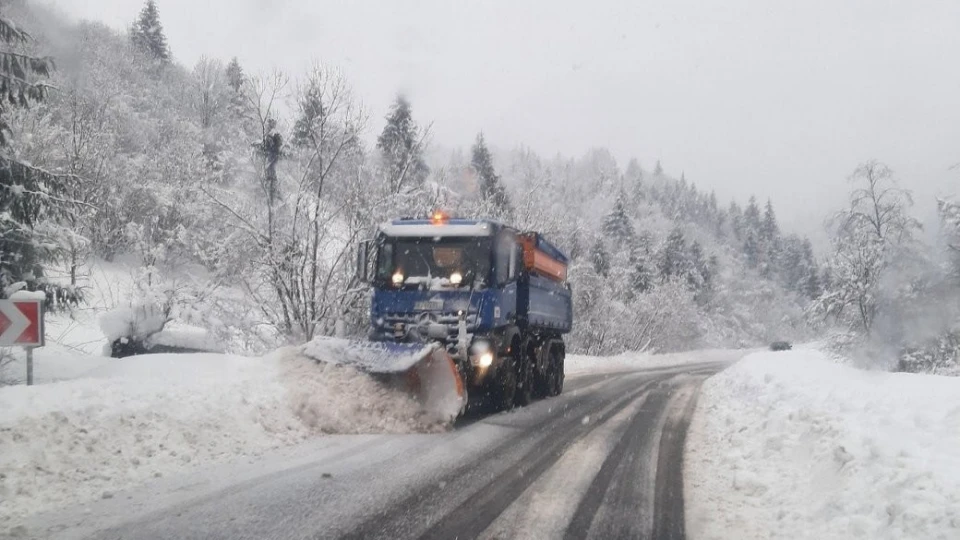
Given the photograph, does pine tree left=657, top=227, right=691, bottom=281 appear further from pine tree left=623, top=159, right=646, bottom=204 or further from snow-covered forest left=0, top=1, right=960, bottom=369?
pine tree left=623, top=159, right=646, bottom=204

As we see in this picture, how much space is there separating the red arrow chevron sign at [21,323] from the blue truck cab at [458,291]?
4777 millimetres

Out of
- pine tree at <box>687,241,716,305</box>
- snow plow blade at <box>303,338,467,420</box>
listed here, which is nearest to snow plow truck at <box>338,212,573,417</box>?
snow plow blade at <box>303,338,467,420</box>

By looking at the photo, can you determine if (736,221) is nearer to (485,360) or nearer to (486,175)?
(486,175)

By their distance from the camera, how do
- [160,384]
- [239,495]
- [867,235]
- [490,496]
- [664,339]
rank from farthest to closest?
[664,339] → [867,235] → [160,384] → [490,496] → [239,495]

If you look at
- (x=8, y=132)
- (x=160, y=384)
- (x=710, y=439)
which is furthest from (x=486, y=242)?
(x=8, y=132)

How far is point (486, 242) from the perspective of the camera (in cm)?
1035

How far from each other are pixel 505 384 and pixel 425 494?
5.50 meters

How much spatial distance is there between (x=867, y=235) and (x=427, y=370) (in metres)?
26.0

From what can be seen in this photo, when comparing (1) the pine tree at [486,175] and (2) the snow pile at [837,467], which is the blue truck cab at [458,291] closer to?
(2) the snow pile at [837,467]

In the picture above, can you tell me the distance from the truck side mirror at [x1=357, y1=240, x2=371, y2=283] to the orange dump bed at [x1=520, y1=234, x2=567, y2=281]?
110 inches

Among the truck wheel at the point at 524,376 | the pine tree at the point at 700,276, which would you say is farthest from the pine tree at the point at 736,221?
the truck wheel at the point at 524,376

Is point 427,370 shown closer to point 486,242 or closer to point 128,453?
point 486,242

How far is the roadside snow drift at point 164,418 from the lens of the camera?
519cm

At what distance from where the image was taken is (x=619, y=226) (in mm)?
65500
